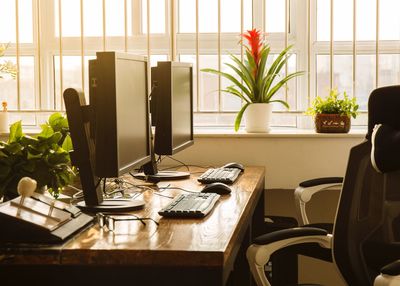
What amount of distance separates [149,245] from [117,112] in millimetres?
469

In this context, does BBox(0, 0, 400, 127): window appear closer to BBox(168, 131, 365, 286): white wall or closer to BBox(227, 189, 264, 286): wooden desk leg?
BBox(168, 131, 365, 286): white wall

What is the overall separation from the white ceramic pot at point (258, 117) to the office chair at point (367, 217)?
1.28 metres

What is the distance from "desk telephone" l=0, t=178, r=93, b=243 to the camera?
1.61 metres

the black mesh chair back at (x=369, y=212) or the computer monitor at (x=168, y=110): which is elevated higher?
the computer monitor at (x=168, y=110)

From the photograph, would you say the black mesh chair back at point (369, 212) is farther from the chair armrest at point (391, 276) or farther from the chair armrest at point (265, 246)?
the chair armrest at point (391, 276)

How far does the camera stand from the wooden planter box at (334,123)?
3465mm

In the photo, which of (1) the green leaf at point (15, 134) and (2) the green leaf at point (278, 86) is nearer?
(1) the green leaf at point (15, 134)

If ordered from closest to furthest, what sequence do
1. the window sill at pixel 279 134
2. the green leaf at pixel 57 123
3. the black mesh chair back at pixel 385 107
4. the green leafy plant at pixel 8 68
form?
the black mesh chair back at pixel 385 107, the green leaf at pixel 57 123, the window sill at pixel 279 134, the green leafy plant at pixel 8 68

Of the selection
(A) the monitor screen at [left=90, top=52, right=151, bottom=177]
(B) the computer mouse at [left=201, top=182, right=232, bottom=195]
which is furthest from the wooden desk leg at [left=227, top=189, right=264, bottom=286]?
(A) the monitor screen at [left=90, top=52, right=151, bottom=177]

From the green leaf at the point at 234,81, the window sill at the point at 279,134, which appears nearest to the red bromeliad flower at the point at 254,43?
the green leaf at the point at 234,81

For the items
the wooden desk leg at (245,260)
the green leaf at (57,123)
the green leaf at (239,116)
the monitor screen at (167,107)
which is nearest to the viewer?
the green leaf at (57,123)

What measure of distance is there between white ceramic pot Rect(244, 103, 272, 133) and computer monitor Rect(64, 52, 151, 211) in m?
1.38

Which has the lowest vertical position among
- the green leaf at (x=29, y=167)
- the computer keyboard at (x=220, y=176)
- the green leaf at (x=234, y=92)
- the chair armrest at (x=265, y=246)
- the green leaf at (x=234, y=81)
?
the chair armrest at (x=265, y=246)

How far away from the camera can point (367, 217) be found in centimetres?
227
